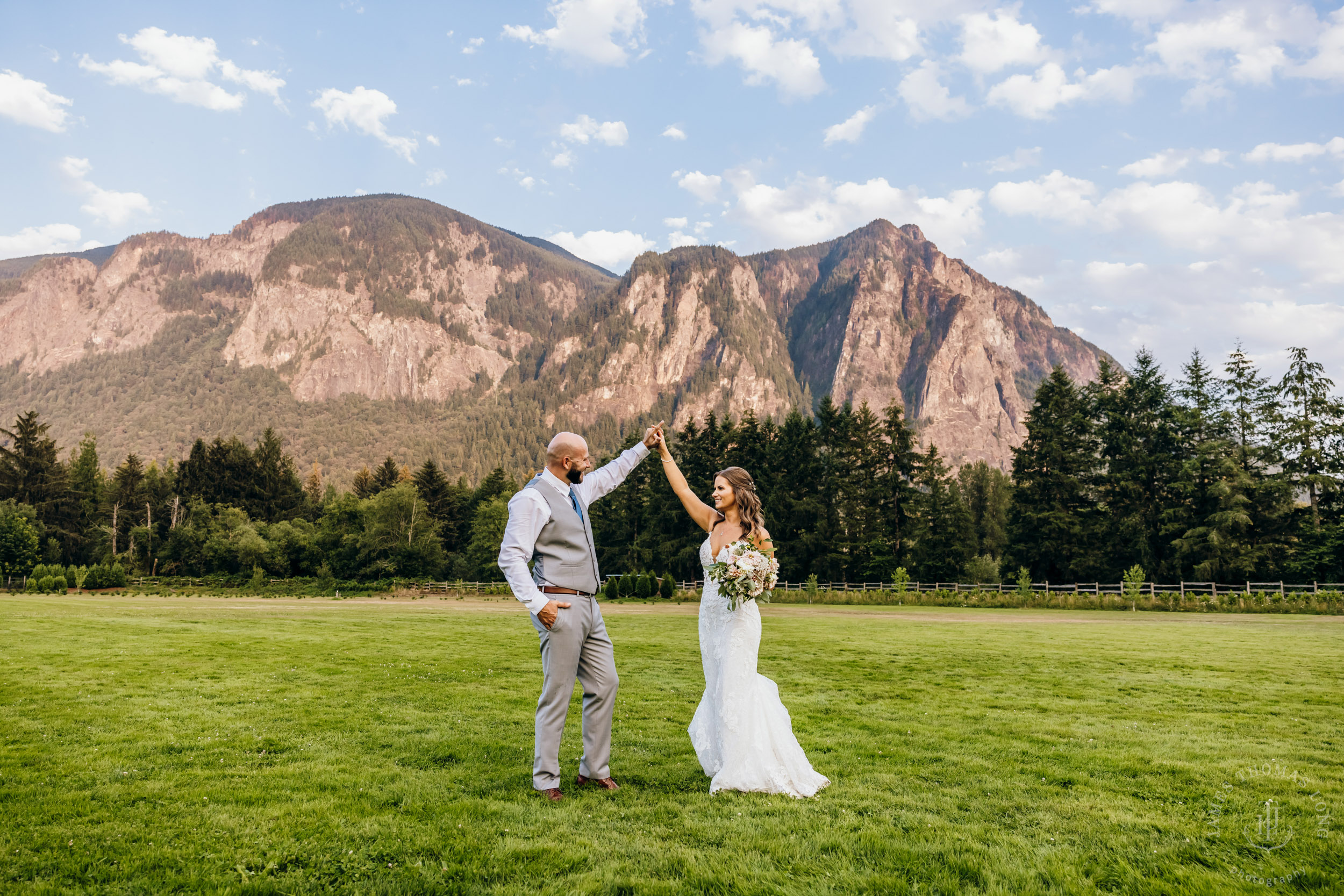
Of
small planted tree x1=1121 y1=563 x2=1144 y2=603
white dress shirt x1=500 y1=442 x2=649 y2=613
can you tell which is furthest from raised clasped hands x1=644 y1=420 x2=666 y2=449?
small planted tree x1=1121 y1=563 x2=1144 y2=603

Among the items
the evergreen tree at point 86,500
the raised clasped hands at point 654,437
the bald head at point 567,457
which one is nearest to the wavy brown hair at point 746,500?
the raised clasped hands at point 654,437

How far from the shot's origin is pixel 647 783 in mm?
5969

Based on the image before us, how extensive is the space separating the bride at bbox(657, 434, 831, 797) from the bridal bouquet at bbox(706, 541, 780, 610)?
0.32 feet

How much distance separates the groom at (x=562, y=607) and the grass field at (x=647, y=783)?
1.26 feet

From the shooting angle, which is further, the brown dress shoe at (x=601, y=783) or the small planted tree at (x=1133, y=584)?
the small planted tree at (x=1133, y=584)

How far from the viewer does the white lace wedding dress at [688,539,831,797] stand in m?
5.80

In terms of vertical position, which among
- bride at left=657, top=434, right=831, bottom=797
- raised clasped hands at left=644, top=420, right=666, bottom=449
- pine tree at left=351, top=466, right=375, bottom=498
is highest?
pine tree at left=351, top=466, right=375, bottom=498

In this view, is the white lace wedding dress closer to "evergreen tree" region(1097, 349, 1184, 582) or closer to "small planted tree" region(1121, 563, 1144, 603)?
"small planted tree" region(1121, 563, 1144, 603)

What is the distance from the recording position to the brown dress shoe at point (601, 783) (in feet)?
18.8

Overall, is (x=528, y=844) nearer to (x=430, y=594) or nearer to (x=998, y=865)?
(x=998, y=865)

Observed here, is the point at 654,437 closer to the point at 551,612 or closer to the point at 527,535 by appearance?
the point at 527,535

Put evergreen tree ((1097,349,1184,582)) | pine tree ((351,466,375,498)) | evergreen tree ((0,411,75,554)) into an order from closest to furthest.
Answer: evergreen tree ((1097,349,1184,582)) < evergreen tree ((0,411,75,554)) < pine tree ((351,466,375,498))

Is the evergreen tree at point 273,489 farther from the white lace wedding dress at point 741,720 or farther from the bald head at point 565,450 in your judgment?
the white lace wedding dress at point 741,720

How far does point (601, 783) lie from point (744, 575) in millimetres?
2051
